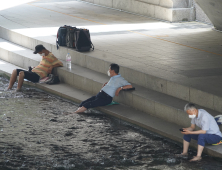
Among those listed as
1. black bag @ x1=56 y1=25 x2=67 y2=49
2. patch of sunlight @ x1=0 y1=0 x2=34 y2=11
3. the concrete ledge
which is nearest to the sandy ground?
the concrete ledge

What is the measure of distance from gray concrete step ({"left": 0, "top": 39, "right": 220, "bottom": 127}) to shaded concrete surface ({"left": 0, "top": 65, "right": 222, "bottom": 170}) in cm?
36

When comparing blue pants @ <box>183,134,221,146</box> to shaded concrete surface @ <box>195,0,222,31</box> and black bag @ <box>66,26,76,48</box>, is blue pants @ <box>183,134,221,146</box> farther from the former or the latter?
shaded concrete surface @ <box>195,0,222,31</box>

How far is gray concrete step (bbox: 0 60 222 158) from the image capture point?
674 cm

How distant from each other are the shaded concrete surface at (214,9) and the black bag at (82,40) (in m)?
4.10

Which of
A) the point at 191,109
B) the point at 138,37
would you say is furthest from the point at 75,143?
the point at 138,37

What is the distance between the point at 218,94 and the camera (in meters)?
7.24

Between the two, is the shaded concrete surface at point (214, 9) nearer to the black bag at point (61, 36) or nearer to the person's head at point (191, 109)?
the black bag at point (61, 36)

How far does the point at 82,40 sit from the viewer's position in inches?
426

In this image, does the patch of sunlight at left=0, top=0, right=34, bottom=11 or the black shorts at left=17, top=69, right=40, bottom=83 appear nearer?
the black shorts at left=17, top=69, right=40, bottom=83

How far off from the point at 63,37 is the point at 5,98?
286 centimetres

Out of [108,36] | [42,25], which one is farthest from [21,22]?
[108,36]

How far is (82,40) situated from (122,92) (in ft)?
9.24

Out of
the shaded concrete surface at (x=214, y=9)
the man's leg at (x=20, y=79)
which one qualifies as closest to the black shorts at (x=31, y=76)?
the man's leg at (x=20, y=79)

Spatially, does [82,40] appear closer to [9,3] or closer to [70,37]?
[70,37]
